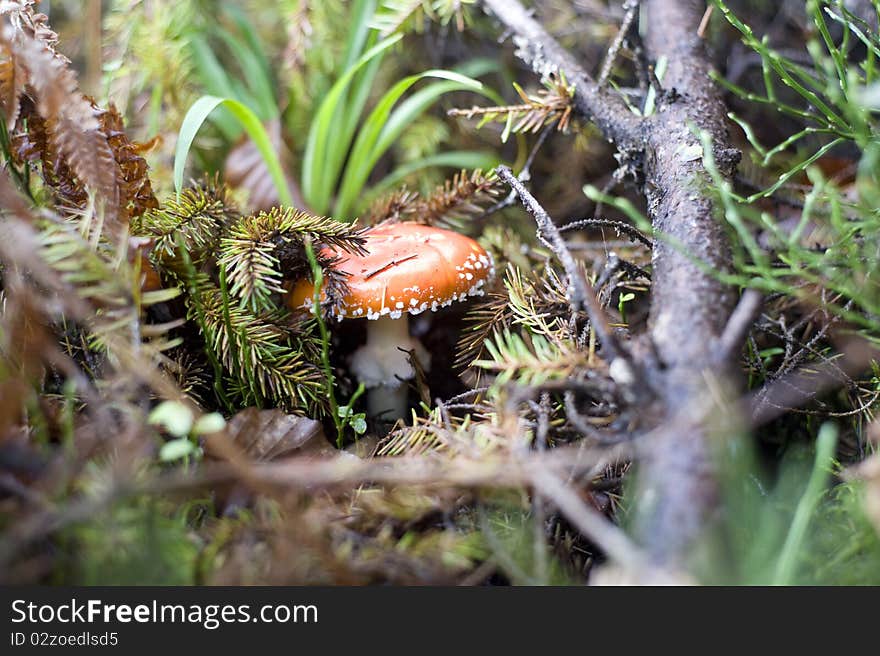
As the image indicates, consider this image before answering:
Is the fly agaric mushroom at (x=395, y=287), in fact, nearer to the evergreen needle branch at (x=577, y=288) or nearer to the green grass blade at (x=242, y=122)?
the evergreen needle branch at (x=577, y=288)

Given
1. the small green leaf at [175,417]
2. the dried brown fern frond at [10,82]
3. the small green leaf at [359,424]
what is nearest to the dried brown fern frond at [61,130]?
the dried brown fern frond at [10,82]

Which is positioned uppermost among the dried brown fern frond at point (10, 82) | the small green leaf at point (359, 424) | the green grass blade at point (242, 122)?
the dried brown fern frond at point (10, 82)

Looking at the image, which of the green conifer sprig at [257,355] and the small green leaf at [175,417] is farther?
the green conifer sprig at [257,355]

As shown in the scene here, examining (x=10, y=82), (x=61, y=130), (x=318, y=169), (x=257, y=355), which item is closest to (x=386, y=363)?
(x=257, y=355)

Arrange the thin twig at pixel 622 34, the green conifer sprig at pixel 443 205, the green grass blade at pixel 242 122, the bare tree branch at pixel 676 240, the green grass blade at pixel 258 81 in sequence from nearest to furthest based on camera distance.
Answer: the bare tree branch at pixel 676 240 → the green grass blade at pixel 242 122 → the thin twig at pixel 622 34 → the green conifer sprig at pixel 443 205 → the green grass blade at pixel 258 81

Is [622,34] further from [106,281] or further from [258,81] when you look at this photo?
[106,281]

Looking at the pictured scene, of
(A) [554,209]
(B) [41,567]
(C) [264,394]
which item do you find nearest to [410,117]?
(A) [554,209]

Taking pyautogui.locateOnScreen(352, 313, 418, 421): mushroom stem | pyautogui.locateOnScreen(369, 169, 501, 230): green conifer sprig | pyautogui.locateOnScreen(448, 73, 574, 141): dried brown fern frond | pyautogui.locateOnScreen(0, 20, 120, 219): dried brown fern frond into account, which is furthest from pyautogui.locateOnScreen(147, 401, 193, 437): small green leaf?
pyautogui.locateOnScreen(448, 73, 574, 141): dried brown fern frond
